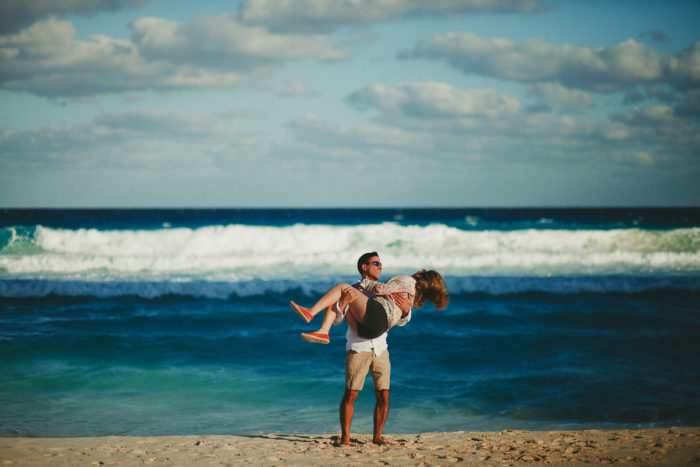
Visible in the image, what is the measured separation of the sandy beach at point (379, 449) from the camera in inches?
188

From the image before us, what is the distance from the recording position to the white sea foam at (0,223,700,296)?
59.3 feet

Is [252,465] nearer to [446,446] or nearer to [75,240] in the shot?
[446,446]

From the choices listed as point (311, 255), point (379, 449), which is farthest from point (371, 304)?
point (311, 255)

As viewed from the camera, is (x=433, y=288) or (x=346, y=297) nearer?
(x=346, y=297)

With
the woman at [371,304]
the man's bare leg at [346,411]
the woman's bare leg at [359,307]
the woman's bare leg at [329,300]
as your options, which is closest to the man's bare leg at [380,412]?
the man's bare leg at [346,411]

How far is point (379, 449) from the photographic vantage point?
517 cm

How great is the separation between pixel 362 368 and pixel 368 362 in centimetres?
8

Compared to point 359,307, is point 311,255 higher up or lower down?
lower down

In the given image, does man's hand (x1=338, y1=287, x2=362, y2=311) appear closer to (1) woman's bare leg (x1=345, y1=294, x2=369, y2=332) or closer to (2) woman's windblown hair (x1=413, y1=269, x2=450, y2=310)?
(1) woman's bare leg (x1=345, y1=294, x2=369, y2=332)

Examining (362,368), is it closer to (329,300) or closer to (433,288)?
(329,300)

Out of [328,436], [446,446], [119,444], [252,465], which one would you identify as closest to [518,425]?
[446,446]

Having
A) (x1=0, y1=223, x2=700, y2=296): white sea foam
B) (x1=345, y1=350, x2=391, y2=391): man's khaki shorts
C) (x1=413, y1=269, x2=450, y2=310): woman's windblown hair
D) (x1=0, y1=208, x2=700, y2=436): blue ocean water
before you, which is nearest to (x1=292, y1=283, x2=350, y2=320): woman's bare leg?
(x1=345, y1=350, x2=391, y2=391): man's khaki shorts

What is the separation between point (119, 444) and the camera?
5410mm

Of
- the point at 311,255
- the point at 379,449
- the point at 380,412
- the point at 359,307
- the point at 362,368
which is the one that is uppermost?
the point at 359,307
